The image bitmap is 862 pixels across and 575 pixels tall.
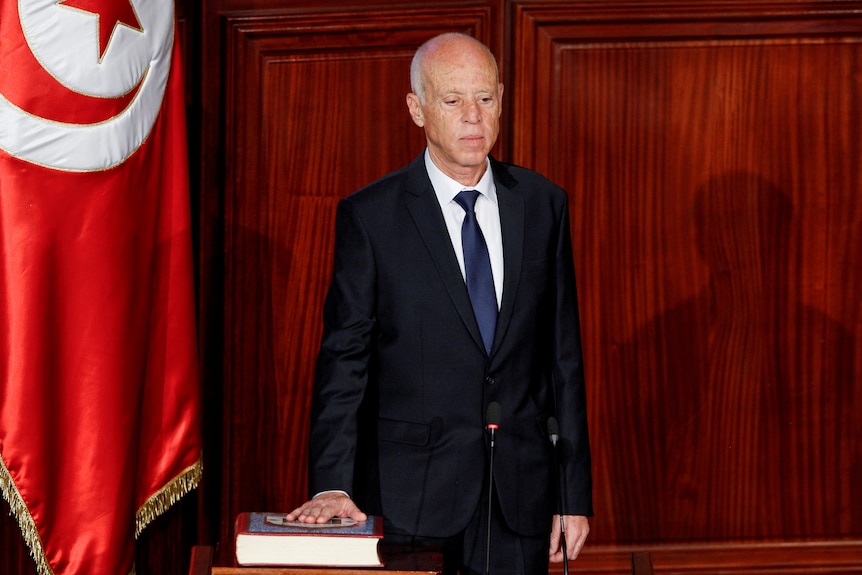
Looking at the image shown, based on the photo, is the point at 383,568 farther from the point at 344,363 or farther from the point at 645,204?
the point at 645,204

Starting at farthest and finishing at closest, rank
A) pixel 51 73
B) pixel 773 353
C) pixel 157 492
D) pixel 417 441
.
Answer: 1. pixel 773 353
2. pixel 157 492
3. pixel 51 73
4. pixel 417 441

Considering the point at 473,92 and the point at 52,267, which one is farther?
the point at 52,267

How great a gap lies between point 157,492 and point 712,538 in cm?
166

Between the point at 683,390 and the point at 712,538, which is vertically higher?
the point at 683,390

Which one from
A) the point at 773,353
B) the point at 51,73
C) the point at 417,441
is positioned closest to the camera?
the point at 417,441

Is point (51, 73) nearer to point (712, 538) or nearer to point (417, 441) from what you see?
point (417, 441)

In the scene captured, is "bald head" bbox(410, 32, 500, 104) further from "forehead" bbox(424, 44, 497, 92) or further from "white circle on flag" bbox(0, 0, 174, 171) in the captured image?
"white circle on flag" bbox(0, 0, 174, 171)

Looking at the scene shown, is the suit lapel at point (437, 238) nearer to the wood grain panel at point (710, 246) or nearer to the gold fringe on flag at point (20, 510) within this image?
the wood grain panel at point (710, 246)

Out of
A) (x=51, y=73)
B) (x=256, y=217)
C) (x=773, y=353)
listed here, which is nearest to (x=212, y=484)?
(x=256, y=217)

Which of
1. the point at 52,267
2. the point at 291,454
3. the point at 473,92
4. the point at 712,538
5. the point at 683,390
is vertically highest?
the point at 473,92

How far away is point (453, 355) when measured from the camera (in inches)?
86.8

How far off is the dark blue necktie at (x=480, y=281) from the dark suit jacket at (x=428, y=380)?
0.10 ft

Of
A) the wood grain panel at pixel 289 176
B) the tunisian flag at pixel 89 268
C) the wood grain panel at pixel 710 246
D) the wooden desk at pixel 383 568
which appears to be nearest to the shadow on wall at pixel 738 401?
the wood grain panel at pixel 710 246

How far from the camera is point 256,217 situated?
11.4 ft
